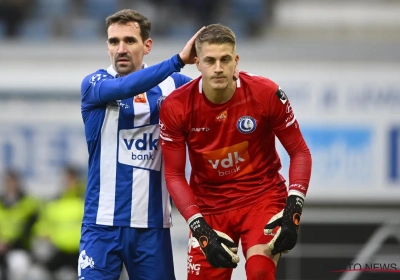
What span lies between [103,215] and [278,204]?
1.07 meters

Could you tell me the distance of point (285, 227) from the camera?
4.86 meters

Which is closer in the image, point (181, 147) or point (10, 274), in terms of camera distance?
point (181, 147)

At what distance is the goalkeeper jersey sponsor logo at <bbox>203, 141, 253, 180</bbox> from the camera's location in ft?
16.8

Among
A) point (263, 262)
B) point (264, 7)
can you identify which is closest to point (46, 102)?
point (264, 7)

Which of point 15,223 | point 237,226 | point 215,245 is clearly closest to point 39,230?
point 15,223

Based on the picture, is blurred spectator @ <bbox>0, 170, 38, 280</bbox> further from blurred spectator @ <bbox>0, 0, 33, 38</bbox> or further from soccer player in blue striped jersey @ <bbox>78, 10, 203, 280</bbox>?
soccer player in blue striped jersey @ <bbox>78, 10, 203, 280</bbox>

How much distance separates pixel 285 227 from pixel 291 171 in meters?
0.38

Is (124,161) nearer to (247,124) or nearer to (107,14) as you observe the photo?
(247,124)

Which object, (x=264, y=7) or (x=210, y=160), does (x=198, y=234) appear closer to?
(x=210, y=160)

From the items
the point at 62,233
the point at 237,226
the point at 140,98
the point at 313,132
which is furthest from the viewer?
the point at 62,233

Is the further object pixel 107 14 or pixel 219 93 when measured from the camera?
pixel 107 14

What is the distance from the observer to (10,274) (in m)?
10.9

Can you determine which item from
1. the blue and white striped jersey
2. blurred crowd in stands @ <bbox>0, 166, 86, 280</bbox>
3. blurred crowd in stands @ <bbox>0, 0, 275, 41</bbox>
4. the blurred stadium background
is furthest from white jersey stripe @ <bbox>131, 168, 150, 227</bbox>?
blurred crowd in stands @ <bbox>0, 0, 275, 41</bbox>

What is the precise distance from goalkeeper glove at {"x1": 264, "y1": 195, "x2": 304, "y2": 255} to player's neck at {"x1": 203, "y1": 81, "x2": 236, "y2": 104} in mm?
700
